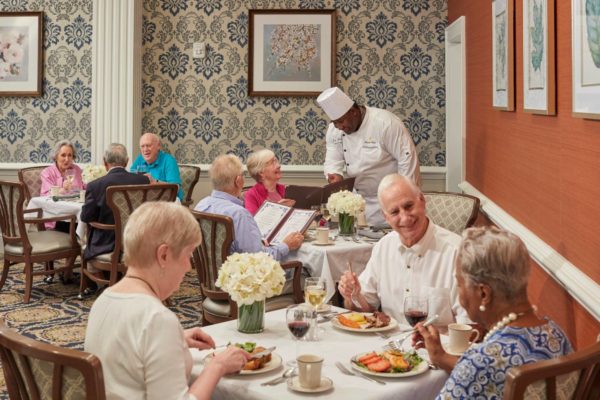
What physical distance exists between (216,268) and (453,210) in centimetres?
188

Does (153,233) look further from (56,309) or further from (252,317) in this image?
(56,309)

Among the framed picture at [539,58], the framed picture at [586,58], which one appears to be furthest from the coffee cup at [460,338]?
the framed picture at [539,58]

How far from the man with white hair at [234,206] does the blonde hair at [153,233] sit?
1.88m

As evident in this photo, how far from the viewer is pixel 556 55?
11.0 ft

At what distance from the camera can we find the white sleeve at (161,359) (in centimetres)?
182

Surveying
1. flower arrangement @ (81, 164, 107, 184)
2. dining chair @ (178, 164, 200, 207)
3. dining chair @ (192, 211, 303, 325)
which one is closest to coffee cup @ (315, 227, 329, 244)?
dining chair @ (192, 211, 303, 325)

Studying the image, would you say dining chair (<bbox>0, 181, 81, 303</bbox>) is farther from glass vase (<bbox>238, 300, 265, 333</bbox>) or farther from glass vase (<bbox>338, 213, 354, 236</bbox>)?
glass vase (<bbox>238, 300, 265, 333</bbox>)

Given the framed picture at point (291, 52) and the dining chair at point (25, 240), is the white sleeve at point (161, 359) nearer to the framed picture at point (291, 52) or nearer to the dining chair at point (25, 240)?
the dining chair at point (25, 240)

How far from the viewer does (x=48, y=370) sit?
5.63 feet

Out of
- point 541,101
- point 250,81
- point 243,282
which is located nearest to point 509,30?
point 541,101

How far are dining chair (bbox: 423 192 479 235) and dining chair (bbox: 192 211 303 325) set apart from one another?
1377 millimetres

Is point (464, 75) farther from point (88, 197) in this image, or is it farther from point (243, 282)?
point (243, 282)

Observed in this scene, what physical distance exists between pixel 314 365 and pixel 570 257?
168 cm

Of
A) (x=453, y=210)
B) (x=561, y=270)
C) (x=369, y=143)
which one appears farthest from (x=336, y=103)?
(x=561, y=270)
